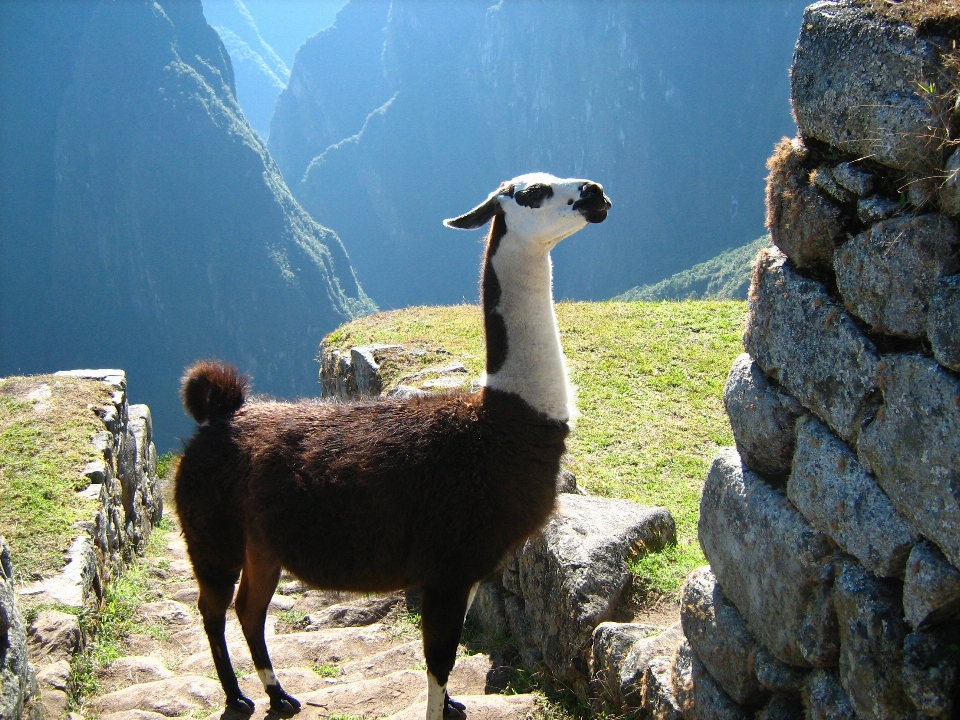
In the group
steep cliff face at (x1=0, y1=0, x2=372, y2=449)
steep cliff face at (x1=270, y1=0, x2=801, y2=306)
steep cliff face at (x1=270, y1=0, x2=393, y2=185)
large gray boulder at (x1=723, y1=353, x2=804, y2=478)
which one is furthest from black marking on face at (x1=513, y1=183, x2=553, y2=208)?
steep cliff face at (x1=270, y1=0, x2=393, y2=185)

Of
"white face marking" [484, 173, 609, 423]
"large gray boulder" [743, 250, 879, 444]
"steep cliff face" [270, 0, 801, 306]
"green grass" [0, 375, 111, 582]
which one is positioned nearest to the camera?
"large gray boulder" [743, 250, 879, 444]

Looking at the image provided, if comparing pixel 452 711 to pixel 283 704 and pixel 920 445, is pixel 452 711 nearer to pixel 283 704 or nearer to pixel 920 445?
pixel 283 704

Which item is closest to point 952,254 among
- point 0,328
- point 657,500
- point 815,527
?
point 815,527

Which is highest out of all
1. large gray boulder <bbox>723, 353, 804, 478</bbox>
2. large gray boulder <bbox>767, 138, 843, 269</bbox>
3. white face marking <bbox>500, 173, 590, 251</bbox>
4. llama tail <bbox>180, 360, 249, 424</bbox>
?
white face marking <bbox>500, 173, 590, 251</bbox>

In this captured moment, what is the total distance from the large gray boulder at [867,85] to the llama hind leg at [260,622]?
3517mm

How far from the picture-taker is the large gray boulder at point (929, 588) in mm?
2105

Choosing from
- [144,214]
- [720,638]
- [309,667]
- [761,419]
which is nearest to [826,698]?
[720,638]

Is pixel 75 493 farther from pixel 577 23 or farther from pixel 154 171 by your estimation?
pixel 577 23

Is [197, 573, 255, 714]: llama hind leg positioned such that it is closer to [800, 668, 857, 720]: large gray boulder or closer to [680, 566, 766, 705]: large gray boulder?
[680, 566, 766, 705]: large gray boulder

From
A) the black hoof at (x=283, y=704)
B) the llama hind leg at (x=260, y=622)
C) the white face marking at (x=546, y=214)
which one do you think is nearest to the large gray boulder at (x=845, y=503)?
the white face marking at (x=546, y=214)

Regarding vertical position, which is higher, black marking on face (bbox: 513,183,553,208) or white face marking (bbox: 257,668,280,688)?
black marking on face (bbox: 513,183,553,208)

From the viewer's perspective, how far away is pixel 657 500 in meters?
6.48

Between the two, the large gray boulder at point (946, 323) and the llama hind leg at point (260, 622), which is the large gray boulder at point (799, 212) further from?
the llama hind leg at point (260, 622)

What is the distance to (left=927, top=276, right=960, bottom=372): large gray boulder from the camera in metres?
2.04
